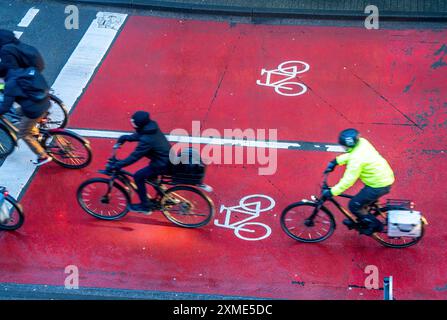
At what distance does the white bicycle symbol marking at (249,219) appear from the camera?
871cm

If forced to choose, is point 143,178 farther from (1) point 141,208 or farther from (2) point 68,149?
(2) point 68,149

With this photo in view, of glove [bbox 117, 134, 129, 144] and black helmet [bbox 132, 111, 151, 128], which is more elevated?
black helmet [bbox 132, 111, 151, 128]

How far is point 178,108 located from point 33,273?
4101 millimetres

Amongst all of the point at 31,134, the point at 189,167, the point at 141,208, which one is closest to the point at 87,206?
the point at 141,208

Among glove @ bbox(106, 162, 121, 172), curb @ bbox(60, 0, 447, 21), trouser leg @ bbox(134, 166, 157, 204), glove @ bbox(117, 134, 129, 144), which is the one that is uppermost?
curb @ bbox(60, 0, 447, 21)

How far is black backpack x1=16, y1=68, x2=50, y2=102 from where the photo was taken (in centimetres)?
845

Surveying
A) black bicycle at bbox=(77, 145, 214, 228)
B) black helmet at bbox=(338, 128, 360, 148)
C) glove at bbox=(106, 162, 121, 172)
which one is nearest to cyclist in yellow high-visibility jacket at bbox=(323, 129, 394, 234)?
black helmet at bbox=(338, 128, 360, 148)

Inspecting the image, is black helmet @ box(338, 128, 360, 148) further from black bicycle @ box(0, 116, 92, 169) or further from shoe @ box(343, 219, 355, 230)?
black bicycle @ box(0, 116, 92, 169)

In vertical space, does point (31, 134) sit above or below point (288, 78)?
Result: below

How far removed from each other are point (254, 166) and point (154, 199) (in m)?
2.04

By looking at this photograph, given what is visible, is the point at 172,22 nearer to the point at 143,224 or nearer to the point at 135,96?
the point at 135,96

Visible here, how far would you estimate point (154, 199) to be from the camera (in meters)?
8.55

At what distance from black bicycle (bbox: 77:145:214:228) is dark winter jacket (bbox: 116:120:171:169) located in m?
0.36

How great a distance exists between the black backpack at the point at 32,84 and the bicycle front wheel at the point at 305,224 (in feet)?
13.0
